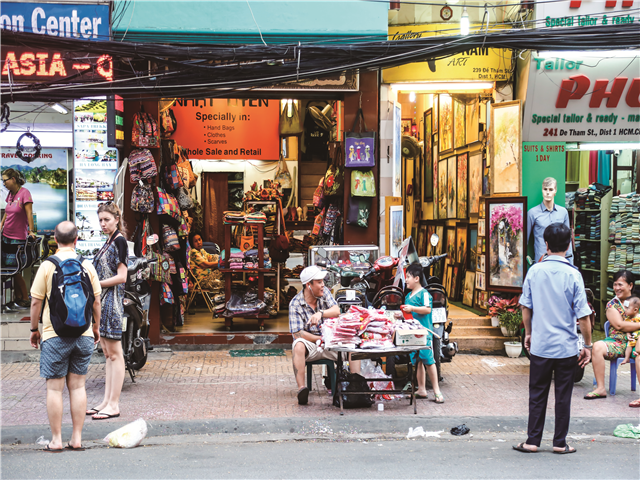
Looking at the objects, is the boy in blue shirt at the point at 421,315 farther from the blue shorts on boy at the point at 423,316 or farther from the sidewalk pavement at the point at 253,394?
the sidewalk pavement at the point at 253,394

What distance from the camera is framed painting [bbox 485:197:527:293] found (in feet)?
31.3

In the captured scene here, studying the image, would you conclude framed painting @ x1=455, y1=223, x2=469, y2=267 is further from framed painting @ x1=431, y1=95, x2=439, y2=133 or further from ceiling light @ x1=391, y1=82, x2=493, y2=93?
ceiling light @ x1=391, y1=82, x2=493, y2=93

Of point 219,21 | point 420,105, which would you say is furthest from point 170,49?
point 420,105

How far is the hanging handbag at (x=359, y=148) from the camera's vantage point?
32.4ft

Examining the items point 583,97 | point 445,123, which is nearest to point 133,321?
point 583,97

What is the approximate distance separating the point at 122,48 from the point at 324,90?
3.14 m

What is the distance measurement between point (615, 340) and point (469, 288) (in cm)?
464

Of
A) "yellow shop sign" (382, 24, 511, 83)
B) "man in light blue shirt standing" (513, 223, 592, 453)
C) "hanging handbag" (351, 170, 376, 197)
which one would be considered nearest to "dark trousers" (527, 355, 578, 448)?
"man in light blue shirt standing" (513, 223, 592, 453)

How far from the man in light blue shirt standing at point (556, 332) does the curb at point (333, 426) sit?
86cm

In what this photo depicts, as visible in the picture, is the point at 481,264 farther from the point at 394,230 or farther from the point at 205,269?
the point at 205,269

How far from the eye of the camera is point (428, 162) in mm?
15125

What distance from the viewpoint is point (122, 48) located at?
8.30 meters

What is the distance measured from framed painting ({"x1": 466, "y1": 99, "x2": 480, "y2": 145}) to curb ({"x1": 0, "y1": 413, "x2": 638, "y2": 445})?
20.6 feet

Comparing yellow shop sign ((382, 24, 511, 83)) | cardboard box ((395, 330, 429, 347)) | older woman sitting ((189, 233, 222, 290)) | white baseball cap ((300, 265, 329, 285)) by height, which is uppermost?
yellow shop sign ((382, 24, 511, 83))
